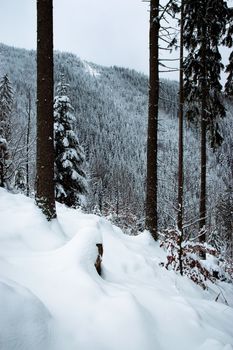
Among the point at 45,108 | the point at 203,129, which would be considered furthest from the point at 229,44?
the point at 45,108

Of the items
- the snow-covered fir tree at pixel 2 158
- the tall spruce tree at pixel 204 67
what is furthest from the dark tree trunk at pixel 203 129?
the snow-covered fir tree at pixel 2 158

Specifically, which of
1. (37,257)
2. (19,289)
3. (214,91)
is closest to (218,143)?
(214,91)

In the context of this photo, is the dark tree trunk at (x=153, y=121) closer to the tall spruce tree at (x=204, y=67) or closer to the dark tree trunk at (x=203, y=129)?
the tall spruce tree at (x=204, y=67)

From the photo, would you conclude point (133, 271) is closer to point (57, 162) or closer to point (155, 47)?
point (155, 47)

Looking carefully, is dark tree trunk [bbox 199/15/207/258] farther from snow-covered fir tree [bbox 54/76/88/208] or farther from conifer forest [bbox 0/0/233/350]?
snow-covered fir tree [bbox 54/76/88/208]

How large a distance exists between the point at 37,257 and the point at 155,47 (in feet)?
23.7

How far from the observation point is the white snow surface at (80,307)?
2025 mm

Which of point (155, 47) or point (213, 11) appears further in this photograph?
point (213, 11)

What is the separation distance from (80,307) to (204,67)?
11.5 metres

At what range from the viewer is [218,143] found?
12977 millimetres

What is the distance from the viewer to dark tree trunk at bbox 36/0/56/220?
5707mm

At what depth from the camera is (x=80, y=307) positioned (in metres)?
2.64

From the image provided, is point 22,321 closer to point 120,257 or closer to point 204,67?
point 120,257

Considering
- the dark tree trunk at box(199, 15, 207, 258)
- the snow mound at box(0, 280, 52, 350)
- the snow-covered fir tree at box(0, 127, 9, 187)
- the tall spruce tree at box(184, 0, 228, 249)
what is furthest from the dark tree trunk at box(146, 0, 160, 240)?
the snow mound at box(0, 280, 52, 350)
